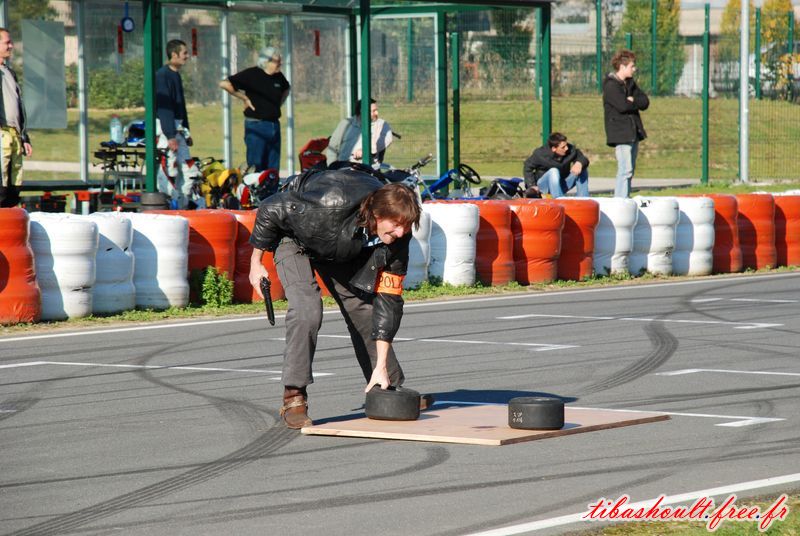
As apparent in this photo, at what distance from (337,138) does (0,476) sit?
1332 centimetres

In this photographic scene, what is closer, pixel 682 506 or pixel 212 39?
pixel 682 506

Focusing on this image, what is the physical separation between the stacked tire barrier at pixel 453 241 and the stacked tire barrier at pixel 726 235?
11.9 feet

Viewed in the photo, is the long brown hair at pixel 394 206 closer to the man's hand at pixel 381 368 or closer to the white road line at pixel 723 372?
the man's hand at pixel 381 368

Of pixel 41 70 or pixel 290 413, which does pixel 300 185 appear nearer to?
pixel 290 413

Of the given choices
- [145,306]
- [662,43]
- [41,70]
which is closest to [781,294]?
[145,306]

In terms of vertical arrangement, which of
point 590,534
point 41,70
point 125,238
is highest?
point 41,70

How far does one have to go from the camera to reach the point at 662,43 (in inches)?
1393

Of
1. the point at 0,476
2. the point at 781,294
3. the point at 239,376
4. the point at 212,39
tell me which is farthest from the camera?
the point at 212,39

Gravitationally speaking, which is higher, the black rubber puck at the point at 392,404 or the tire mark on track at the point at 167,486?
the black rubber puck at the point at 392,404

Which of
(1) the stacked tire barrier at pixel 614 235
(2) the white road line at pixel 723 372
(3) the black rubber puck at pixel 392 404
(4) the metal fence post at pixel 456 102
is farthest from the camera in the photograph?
(4) the metal fence post at pixel 456 102

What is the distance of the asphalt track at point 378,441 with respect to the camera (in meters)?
5.67

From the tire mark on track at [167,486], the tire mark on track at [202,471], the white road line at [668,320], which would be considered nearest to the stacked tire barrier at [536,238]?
the white road line at [668,320]

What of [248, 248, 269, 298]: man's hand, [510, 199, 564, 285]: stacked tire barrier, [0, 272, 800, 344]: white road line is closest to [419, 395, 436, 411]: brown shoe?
[248, 248, 269, 298]: man's hand

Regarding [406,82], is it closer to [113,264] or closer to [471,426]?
[113,264]
